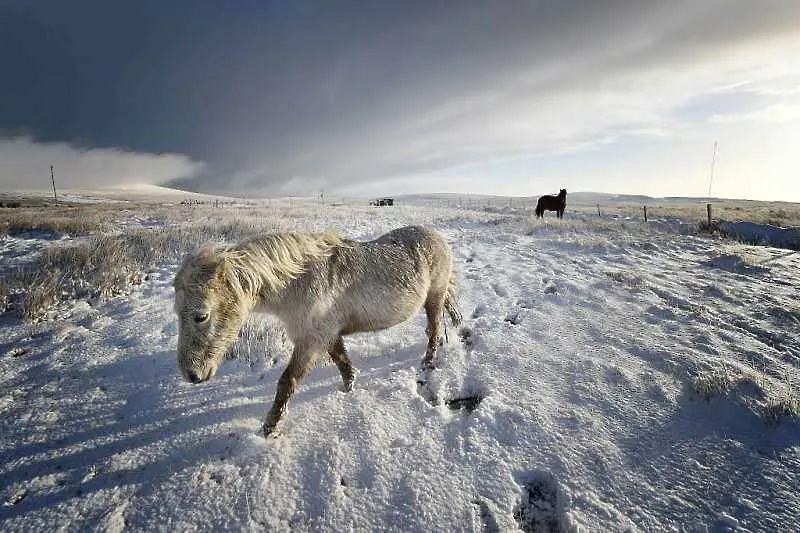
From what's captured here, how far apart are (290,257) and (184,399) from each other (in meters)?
Result: 1.87

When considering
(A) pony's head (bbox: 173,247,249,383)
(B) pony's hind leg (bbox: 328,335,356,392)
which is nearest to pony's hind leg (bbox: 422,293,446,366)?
(B) pony's hind leg (bbox: 328,335,356,392)

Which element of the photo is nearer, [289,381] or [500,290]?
[289,381]

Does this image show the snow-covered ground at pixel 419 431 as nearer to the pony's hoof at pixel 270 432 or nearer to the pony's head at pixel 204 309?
the pony's hoof at pixel 270 432

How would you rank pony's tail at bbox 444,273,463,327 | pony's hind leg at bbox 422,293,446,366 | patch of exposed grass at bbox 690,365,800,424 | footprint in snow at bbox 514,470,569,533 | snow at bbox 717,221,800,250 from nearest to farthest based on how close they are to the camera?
footprint in snow at bbox 514,470,569,533 → patch of exposed grass at bbox 690,365,800,424 → pony's hind leg at bbox 422,293,446,366 → pony's tail at bbox 444,273,463,327 → snow at bbox 717,221,800,250

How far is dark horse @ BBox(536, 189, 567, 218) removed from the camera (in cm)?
2355

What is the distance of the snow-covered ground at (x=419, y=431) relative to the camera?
7.23 feet

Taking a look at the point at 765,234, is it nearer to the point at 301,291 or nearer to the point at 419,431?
the point at 419,431

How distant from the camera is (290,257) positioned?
3154 millimetres

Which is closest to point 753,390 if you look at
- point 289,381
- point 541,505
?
point 541,505

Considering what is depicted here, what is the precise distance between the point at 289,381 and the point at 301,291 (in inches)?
34.2

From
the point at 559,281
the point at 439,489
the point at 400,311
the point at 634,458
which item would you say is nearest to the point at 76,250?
the point at 400,311

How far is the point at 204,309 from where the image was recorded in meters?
2.57

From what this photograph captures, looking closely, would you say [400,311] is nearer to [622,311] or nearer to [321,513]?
[321,513]

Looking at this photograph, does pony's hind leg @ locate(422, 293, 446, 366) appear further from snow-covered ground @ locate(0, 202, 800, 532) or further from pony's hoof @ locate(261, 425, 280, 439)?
pony's hoof @ locate(261, 425, 280, 439)
